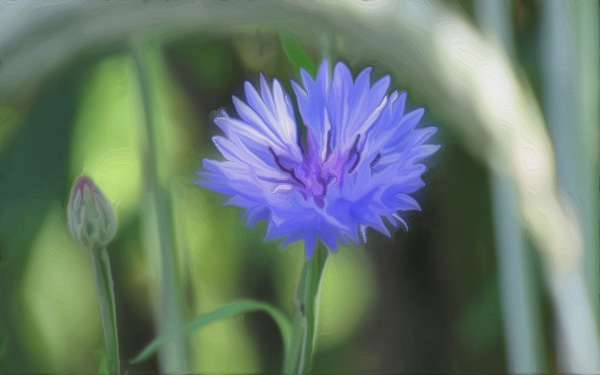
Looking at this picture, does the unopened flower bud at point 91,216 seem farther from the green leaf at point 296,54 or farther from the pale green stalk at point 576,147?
the pale green stalk at point 576,147

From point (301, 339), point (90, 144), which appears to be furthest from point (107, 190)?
point (301, 339)

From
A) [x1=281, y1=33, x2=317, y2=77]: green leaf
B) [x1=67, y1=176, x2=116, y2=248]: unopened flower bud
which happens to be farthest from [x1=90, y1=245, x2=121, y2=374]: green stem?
[x1=281, y1=33, x2=317, y2=77]: green leaf

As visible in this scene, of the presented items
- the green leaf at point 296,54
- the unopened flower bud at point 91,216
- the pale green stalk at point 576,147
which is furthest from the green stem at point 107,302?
the pale green stalk at point 576,147

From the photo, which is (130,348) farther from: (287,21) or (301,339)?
(287,21)

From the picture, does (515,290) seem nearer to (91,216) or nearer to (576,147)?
(576,147)

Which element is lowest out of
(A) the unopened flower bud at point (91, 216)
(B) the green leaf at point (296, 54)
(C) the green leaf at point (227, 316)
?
(C) the green leaf at point (227, 316)
